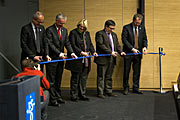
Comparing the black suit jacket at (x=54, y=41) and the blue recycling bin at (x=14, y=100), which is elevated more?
the black suit jacket at (x=54, y=41)

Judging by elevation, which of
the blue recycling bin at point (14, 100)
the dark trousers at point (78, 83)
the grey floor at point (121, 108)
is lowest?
the grey floor at point (121, 108)

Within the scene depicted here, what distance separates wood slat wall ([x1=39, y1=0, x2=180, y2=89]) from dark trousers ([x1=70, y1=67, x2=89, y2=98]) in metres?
1.19

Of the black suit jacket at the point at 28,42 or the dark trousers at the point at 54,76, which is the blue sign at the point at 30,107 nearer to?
the black suit jacket at the point at 28,42

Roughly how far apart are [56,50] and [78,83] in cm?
94

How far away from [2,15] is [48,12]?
5.98ft

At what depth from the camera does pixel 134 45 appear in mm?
5926

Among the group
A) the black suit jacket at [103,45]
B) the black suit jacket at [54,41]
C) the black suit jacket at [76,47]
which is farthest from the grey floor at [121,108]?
the black suit jacket at [54,41]

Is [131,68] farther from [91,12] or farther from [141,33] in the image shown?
[91,12]

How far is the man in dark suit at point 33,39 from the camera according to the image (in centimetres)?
441

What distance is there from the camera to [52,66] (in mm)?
4758

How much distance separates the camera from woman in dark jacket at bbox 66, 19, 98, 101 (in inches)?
205

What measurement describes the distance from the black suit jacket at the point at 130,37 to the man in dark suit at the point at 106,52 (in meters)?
0.23

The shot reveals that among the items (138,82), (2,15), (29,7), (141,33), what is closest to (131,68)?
(138,82)

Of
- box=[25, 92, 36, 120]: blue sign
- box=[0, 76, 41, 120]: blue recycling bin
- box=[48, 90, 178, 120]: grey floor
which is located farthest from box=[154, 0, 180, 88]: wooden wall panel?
box=[0, 76, 41, 120]: blue recycling bin
